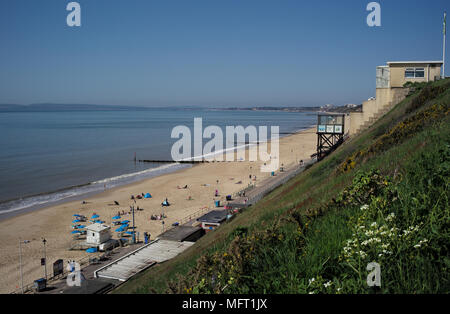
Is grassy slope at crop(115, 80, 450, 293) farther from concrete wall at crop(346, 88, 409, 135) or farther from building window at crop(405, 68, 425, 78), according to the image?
building window at crop(405, 68, 425, 78)

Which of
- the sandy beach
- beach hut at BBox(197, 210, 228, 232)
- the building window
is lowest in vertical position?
the sandy beach

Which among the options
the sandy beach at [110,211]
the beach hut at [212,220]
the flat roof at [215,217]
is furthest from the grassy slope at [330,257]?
the sandy beach at [110,211]

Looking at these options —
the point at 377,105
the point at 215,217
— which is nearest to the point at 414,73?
the point at 377,105

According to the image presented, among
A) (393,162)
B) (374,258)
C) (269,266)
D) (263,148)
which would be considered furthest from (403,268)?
(263,148)

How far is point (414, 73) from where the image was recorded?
85.0 ft

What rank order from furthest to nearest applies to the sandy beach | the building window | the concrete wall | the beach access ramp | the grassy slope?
the concrete wall → the building window → the sandy beach → the beach access ramp → the grassy slope

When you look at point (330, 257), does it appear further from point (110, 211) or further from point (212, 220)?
point (110, 211)

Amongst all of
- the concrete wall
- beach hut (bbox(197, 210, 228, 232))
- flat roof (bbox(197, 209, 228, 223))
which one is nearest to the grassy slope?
beach hut (bbox(197, 210, 228, 232))

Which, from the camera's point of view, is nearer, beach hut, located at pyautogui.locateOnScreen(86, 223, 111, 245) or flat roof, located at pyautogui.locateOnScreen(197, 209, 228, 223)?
flat roof, located at pyautogui.locateOnScreen(197, 209, 228, 223)

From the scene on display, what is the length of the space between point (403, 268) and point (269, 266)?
1.63 m

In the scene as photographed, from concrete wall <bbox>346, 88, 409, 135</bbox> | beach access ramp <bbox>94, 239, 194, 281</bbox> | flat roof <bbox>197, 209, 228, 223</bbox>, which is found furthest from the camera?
concrete wall <bbox>346, 88, 409, 135</bbox>

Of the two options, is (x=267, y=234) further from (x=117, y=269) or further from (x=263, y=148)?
(x=263, y=148)

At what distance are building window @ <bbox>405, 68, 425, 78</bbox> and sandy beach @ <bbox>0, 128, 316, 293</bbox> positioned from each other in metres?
20.9

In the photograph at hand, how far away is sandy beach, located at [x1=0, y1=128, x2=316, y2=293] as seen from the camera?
23.3 m
